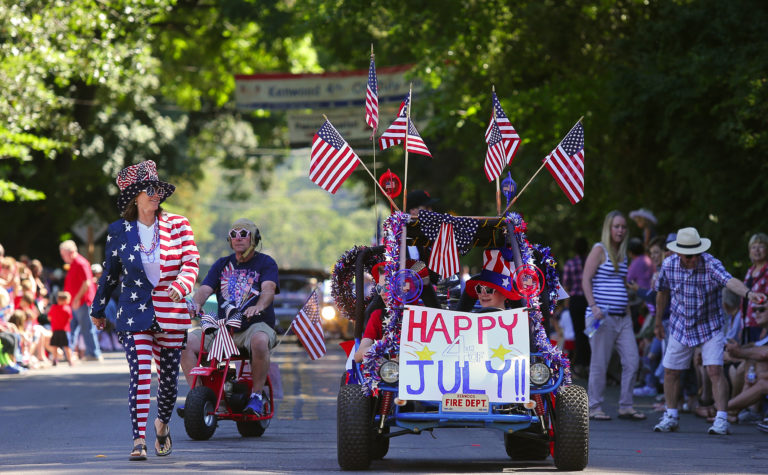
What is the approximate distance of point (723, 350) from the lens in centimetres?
1358

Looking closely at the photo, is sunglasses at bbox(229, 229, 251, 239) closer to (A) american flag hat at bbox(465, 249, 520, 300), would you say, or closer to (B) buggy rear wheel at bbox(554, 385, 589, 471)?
(A) american flag hat at bbox(465, 249, 520, 300)

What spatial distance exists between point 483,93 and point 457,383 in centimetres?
1689

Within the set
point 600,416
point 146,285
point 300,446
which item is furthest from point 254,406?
point 600,416

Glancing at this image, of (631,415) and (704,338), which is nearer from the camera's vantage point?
(704,338)

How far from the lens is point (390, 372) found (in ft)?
30.9

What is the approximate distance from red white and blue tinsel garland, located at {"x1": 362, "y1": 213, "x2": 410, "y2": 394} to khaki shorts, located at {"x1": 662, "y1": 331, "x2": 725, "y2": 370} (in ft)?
14.6

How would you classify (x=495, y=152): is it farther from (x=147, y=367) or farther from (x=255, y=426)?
(x=147, y=367)

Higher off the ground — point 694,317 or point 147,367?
point 694,317

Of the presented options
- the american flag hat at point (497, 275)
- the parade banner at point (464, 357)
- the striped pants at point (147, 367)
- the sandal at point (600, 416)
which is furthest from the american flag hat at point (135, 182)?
the sandal at point (600, 416)

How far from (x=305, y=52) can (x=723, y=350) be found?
29.4 meters

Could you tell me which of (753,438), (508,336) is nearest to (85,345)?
(753,438)

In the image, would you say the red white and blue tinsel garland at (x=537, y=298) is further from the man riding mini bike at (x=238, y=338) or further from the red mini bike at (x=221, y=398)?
the red mini bike at (x=221, y=398)

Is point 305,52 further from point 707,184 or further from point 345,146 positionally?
point 345,146

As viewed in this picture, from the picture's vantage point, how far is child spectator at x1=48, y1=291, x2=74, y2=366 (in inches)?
902
